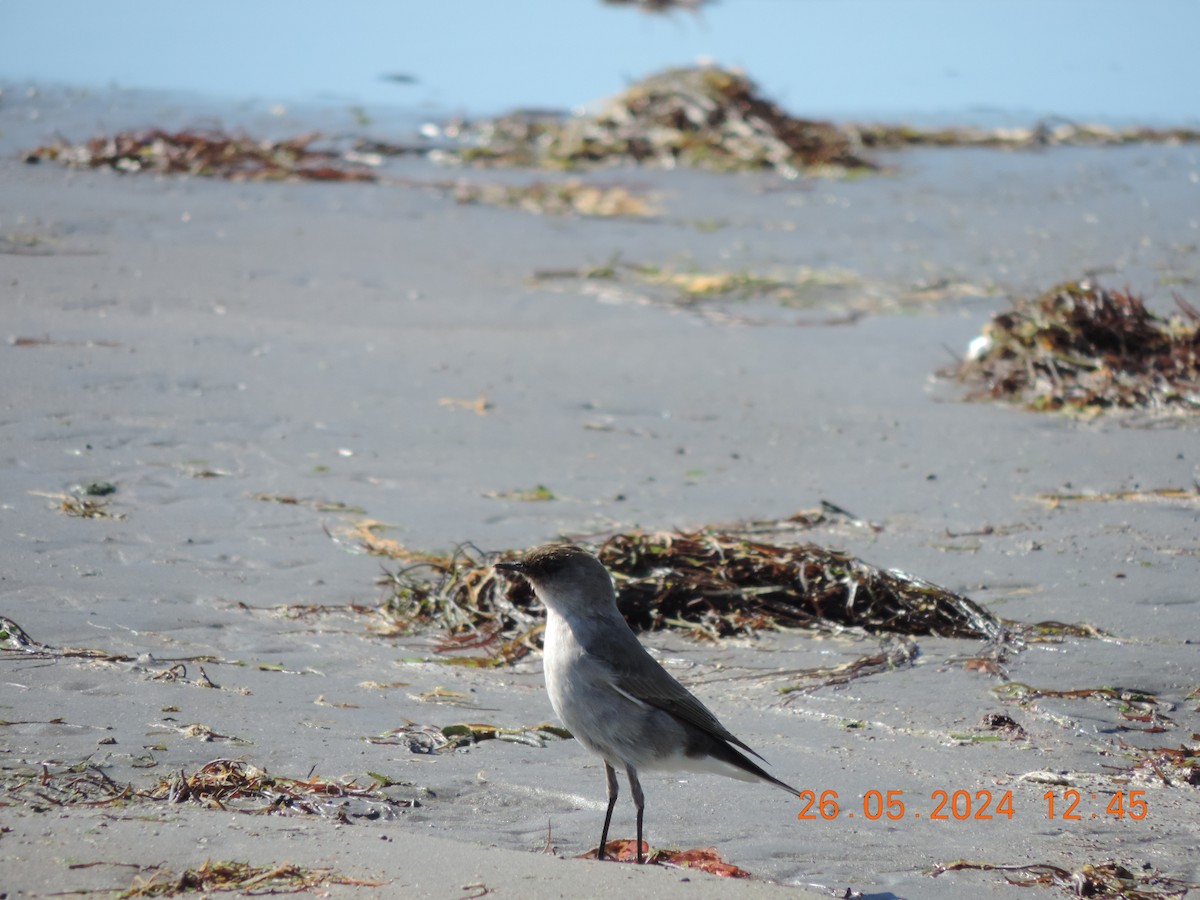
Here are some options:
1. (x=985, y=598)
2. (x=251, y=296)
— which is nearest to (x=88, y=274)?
(x=251, y=296)

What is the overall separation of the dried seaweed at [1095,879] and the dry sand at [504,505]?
94mm

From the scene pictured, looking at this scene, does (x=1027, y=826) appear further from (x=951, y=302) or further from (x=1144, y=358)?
(x=951, y=302)

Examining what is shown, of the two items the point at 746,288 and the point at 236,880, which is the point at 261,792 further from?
the point at 746,288

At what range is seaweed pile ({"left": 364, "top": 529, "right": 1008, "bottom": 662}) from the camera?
598cm

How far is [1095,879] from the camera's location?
3793mm

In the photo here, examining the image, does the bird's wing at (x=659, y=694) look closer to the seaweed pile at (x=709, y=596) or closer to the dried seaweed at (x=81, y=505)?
the seaweed pile at (x=709, y=596)

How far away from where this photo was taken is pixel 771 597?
6.23m

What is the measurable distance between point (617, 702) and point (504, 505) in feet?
11.3

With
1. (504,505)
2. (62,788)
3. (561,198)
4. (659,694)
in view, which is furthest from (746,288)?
(62,788)

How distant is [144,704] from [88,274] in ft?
23.2

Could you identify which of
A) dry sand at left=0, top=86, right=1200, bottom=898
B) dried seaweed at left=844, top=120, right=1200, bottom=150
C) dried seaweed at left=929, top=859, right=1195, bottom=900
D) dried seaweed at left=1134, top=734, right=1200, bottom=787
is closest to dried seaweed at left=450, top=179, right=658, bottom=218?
dry sand at left=0, top=86, right=1200, bottom=898

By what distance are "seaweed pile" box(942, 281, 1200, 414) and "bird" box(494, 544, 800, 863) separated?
636 cm
